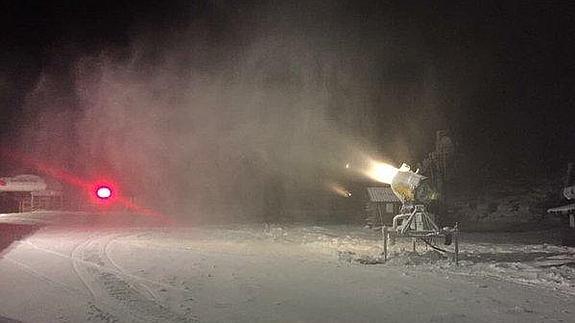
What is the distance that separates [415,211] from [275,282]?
6742 millimetres

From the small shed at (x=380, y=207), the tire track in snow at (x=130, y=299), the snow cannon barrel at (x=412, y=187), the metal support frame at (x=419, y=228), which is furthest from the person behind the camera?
the small shed at (x=380, y=207)

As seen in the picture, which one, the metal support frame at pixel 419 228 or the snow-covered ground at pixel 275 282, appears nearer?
the snow-covered ground at pixel 275 282

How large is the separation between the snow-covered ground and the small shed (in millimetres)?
10691

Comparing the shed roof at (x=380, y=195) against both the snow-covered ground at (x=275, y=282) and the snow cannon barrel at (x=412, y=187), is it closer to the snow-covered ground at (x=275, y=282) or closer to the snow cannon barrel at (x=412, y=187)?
the snow-covered ground at (x=275, y=282)

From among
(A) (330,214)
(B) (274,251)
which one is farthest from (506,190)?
(B) (274,251)

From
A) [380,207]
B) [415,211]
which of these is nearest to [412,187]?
[415,211]

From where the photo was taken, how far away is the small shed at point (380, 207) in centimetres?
3195

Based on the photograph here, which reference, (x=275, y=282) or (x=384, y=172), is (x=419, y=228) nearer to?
(x=384, y=172)

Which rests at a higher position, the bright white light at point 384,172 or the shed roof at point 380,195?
the bright white light at point 384,172

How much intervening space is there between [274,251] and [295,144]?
92.5ft

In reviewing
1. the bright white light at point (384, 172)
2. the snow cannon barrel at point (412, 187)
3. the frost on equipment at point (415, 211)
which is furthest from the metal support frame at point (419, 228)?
the bright white light at point (384, 172)

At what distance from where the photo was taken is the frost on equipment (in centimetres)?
1694

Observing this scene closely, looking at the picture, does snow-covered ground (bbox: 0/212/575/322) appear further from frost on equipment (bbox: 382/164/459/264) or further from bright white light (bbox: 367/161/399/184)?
bright white light (bbox: 367/161/399/184)

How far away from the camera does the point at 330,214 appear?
137 feet
